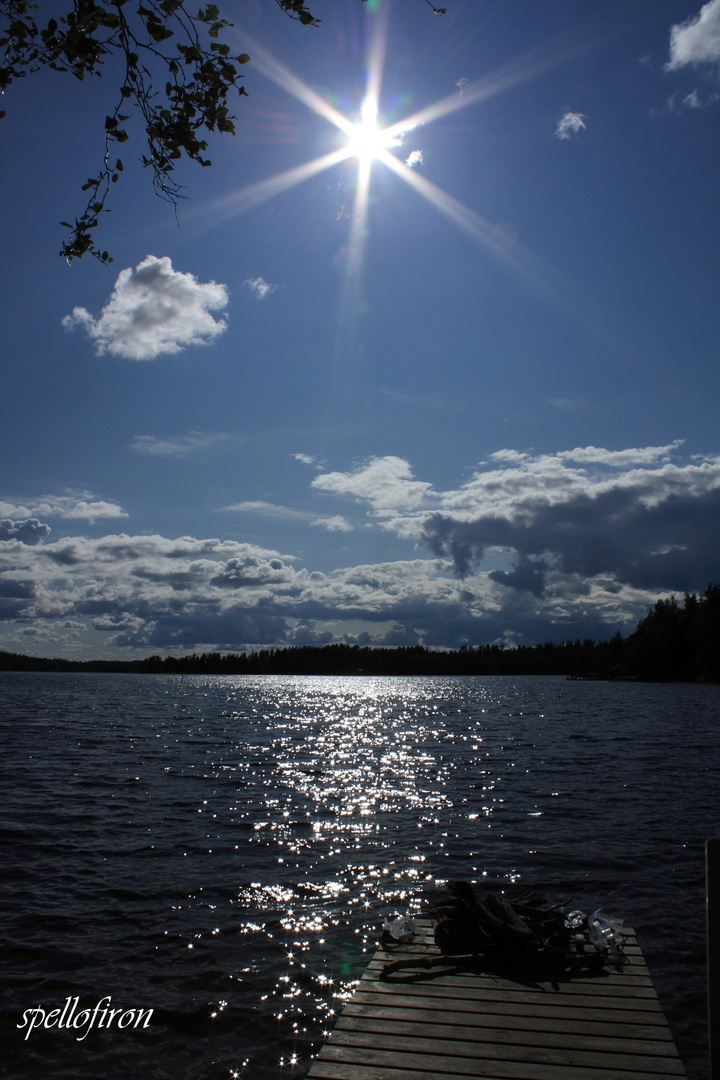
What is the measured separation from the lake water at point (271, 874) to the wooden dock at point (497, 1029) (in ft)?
6.21

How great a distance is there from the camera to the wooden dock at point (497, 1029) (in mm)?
6465

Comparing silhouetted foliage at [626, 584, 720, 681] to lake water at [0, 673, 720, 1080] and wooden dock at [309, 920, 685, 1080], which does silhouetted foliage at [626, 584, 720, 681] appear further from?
wooden dock at [309, 920, 685, 1080]

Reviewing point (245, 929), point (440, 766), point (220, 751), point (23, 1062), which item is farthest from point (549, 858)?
point (220, 751)

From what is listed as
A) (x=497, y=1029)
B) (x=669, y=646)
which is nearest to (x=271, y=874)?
(x=497, y=1029)

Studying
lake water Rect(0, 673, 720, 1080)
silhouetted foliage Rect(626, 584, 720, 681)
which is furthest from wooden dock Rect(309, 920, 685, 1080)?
silhouetted foliage Rect(626, 584, 720, 681)

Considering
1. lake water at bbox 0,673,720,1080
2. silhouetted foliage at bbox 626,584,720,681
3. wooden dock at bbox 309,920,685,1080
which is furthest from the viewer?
silhouetted foliage at bbox 626,584,720,681

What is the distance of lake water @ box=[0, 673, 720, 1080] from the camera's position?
31.3 ft

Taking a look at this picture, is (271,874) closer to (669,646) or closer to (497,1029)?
(497,1029)

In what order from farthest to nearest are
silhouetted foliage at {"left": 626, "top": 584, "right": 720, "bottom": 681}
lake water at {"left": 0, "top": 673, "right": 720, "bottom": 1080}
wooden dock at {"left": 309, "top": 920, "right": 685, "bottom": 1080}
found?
silhouetted foliage at {"left": 626, "top": 584, "right": 720, "bottom": 681}
lake water at {"left": 0, "top": 673, "right": 720, "bottom": 1080}
wooden dock at {"left": 309, "top": 920, "right": 685, "bottom": 1080}

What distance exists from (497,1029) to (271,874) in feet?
32.7

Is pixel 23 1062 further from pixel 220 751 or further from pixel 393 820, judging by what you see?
pixel 220 751

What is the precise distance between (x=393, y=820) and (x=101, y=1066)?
562 inches

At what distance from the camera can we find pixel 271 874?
1606 cm

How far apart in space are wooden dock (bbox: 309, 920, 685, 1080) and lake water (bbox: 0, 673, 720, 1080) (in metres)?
1.89
